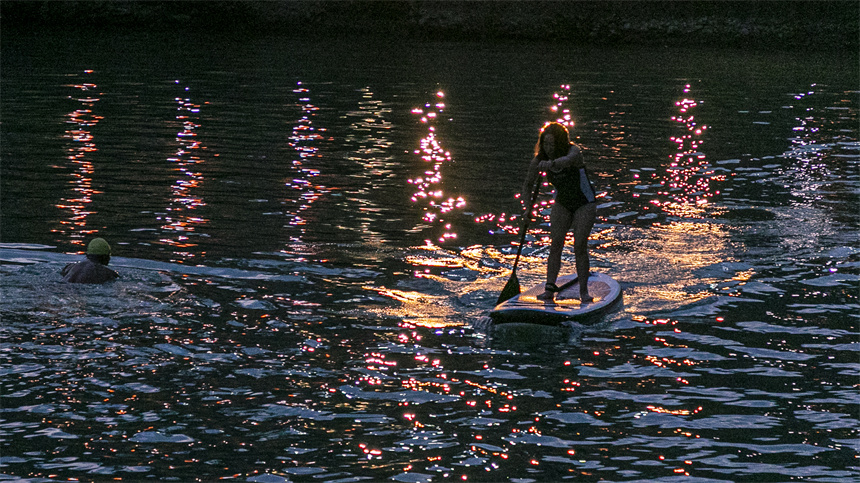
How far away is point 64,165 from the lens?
77.6 ft

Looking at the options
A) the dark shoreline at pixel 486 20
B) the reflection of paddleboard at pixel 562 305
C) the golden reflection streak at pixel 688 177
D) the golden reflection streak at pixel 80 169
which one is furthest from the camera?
the dark shoreline at pixel 486 20

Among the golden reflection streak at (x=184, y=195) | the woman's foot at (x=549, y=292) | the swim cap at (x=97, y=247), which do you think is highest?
the swim cap at (x=97, y=247)

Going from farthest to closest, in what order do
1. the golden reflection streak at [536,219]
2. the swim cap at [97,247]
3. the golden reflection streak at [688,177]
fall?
the golden reflection streak at [688,177], the golden reflection streak at [536,219], the swim cap at [97,247]

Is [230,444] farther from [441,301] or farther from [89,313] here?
[441,301]

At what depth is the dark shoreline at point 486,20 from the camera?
2488 inches

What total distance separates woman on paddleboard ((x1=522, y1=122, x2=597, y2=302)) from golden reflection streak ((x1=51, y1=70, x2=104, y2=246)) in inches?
295

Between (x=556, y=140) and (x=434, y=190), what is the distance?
956cm

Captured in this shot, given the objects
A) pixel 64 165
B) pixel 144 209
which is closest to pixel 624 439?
pixel 144 209

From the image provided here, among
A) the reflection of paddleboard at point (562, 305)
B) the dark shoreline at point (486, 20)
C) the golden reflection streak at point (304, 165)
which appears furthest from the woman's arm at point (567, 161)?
the dark shoreline at point (486, 20)

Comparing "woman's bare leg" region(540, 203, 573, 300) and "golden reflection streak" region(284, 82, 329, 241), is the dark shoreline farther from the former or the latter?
"woman's bare leg" region(540, 203, 573, 300)

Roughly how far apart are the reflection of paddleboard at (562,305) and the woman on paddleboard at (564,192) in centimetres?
21

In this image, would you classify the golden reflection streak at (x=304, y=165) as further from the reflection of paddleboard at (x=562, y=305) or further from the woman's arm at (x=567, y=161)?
the woman's arm at (x=567, y=161)

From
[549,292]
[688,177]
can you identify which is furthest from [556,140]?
[688,177]

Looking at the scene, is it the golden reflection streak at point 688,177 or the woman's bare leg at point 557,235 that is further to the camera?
the golden reflection streak at point 688,177
